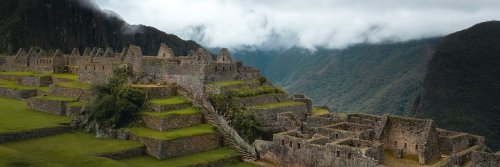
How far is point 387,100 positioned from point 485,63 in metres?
13.6

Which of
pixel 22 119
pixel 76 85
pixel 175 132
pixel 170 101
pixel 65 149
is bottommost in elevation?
pixel 65 149

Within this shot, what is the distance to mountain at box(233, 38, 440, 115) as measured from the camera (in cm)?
7694

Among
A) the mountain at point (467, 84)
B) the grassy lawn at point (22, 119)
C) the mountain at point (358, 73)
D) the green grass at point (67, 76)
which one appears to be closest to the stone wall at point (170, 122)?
the grassy lawn at point (22, 119)

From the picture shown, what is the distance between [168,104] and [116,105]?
9.93 ft

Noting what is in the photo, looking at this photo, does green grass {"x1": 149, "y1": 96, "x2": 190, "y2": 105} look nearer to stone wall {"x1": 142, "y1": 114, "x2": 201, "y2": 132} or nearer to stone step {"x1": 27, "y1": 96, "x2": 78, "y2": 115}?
stone wall {"x1": 142, "y1": 114, "x2": 201, "y2": 132}

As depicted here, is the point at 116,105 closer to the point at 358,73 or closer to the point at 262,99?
the point at 262,99

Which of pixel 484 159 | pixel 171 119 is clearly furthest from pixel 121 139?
pixel 484 159

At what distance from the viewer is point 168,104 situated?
3130 centimetres

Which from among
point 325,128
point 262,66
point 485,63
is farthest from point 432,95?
point 262,66

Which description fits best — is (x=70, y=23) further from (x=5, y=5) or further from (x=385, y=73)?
(x=385, y=73)

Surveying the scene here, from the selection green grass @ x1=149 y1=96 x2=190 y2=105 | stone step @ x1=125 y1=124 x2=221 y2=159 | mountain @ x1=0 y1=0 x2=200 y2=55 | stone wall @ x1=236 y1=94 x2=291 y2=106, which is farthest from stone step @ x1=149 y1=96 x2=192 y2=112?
mountain @ x1=0 y1=0 x2=200 y2=55

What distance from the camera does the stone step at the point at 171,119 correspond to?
29578 millimetres

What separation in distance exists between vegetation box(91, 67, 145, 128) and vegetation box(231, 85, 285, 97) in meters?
5.98

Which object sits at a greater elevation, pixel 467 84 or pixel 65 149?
pixel 467 84
